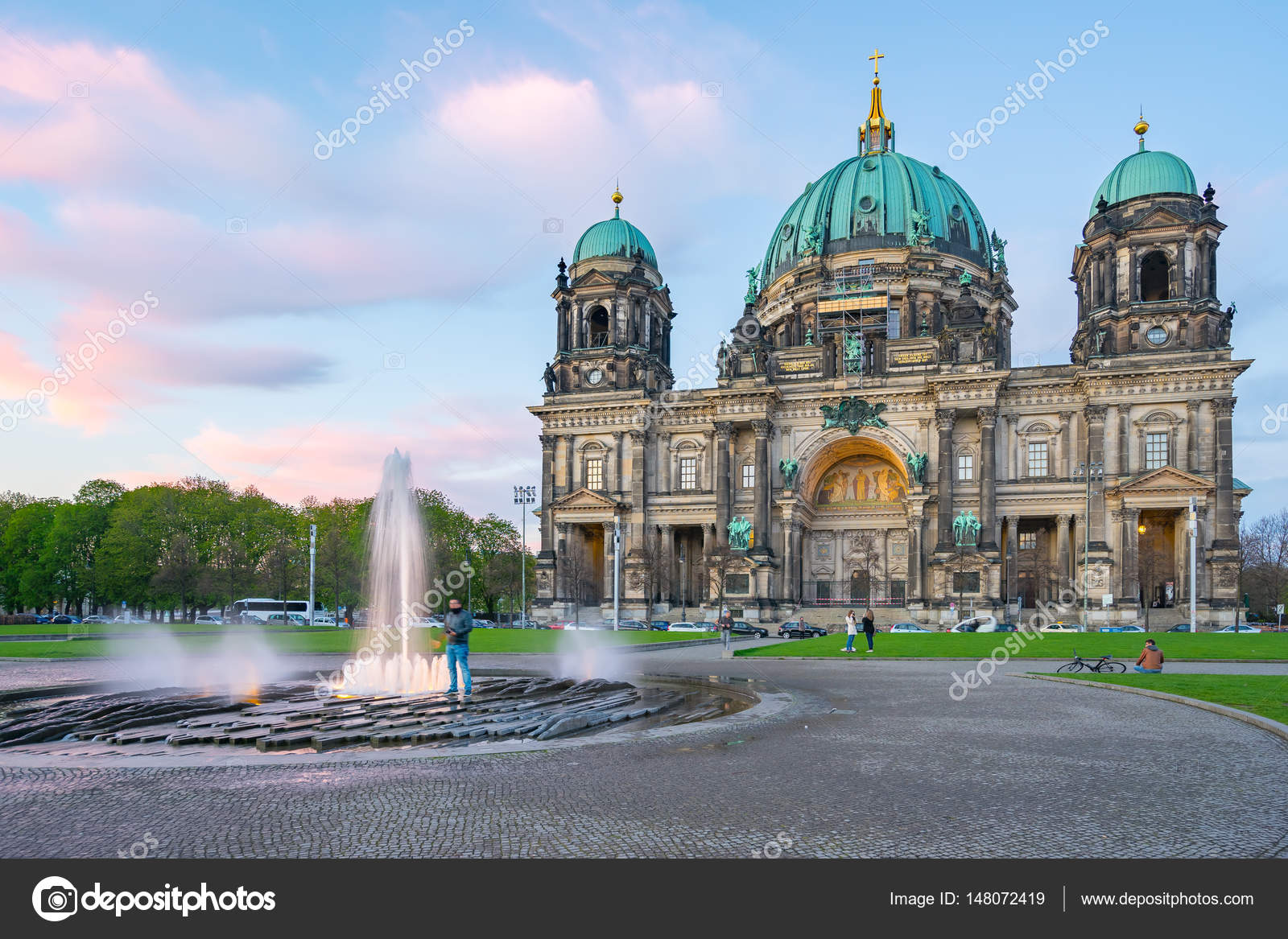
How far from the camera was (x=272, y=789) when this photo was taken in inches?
370

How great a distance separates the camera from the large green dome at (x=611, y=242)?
77750 millimetres

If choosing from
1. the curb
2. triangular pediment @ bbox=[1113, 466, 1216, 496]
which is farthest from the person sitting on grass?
triangular pediment @ bbox=[1113, 466, 1216, 496]

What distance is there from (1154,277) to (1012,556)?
75.2ft

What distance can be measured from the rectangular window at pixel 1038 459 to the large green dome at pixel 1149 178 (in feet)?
59.0

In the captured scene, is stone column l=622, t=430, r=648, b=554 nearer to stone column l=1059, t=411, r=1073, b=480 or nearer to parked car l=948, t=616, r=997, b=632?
parked car l=948, t=616, r=997, b=632

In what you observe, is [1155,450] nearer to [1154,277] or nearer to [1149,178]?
[1154,277]

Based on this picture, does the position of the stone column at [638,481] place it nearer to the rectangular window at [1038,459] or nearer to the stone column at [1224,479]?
the rectangular window at [1038,459]

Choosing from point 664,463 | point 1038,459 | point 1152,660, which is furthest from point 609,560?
point 1152,660

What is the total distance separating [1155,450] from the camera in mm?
63625

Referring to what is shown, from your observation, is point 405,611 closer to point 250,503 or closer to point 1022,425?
point 1022,425

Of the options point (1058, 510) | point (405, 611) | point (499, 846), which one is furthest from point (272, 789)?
point (1058, 510)

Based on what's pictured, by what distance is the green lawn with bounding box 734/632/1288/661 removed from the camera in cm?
3200
